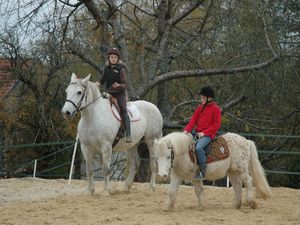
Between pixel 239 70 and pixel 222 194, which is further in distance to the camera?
pixel 239 70

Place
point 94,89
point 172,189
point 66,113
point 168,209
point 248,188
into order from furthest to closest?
1. point 94,89
2. point 66,113
3. point 248,188
4. point 168,209
5. point 172,189

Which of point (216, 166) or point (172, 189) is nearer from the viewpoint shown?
point (172, 189)

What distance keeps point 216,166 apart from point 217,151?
0.21m

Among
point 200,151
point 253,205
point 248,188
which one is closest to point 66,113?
point 200,151

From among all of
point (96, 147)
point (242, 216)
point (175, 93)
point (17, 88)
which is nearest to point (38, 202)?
point (96, 147)

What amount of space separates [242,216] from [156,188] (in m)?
3.71

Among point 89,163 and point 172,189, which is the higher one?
point 89,163

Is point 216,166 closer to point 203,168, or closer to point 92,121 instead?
point 203,168

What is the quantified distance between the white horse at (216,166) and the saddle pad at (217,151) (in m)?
0.06

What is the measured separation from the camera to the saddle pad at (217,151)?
7422 millimetres

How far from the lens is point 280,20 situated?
14.7m

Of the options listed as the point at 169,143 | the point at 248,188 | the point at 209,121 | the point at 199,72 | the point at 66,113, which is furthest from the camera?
the point at 199,72

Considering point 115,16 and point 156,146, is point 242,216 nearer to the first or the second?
point 156,146

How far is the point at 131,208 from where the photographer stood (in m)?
7.82
